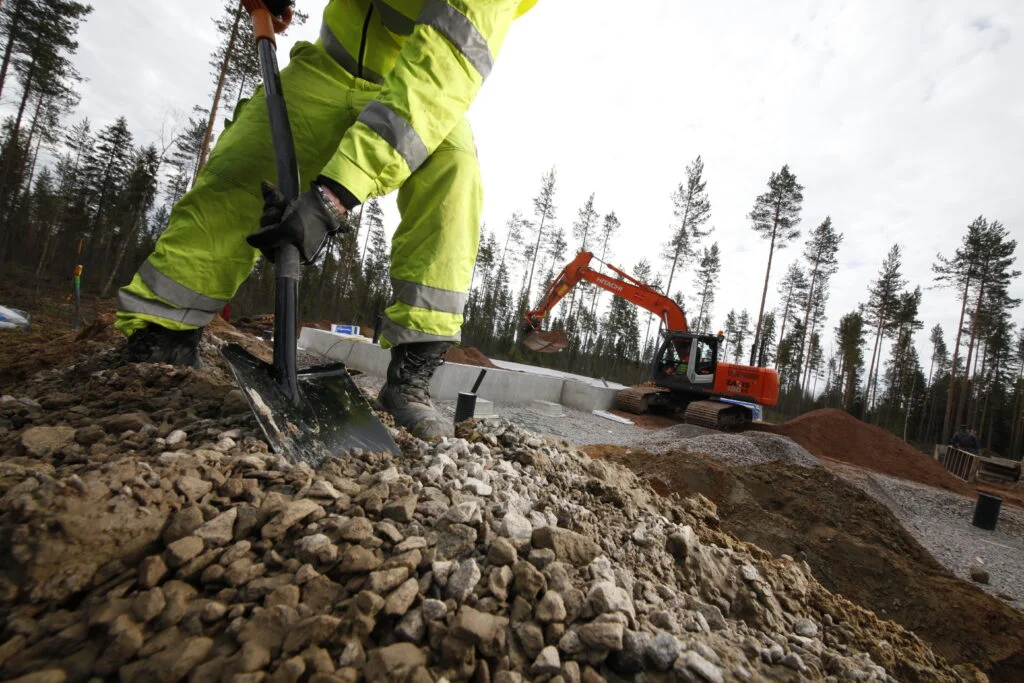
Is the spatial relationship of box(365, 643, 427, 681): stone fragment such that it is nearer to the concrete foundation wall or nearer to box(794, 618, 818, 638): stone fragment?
box(794, 618, 818, 638): stone fragment

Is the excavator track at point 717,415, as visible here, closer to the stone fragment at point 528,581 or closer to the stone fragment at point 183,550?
the stone fragment at point 528,581

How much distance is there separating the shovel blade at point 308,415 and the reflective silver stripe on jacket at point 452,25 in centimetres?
143

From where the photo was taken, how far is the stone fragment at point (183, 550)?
82 cm

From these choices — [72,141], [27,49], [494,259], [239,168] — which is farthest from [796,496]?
[72,141]

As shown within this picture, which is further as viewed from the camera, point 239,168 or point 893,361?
point 893,361

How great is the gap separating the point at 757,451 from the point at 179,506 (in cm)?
672

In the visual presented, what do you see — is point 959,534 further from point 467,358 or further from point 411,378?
point 467,358

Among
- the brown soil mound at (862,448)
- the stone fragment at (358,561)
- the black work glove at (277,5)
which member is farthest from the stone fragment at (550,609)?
the brown soil mound at (862,448)

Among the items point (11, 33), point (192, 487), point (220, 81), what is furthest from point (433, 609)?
point (11, 33)

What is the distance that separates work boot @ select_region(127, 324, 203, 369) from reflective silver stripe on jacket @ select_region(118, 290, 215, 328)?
0.11 m

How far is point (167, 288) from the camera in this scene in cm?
199

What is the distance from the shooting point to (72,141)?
2744 centimetres

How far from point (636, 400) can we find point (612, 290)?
10.2ft

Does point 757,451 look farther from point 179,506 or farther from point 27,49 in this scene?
point 27,49
